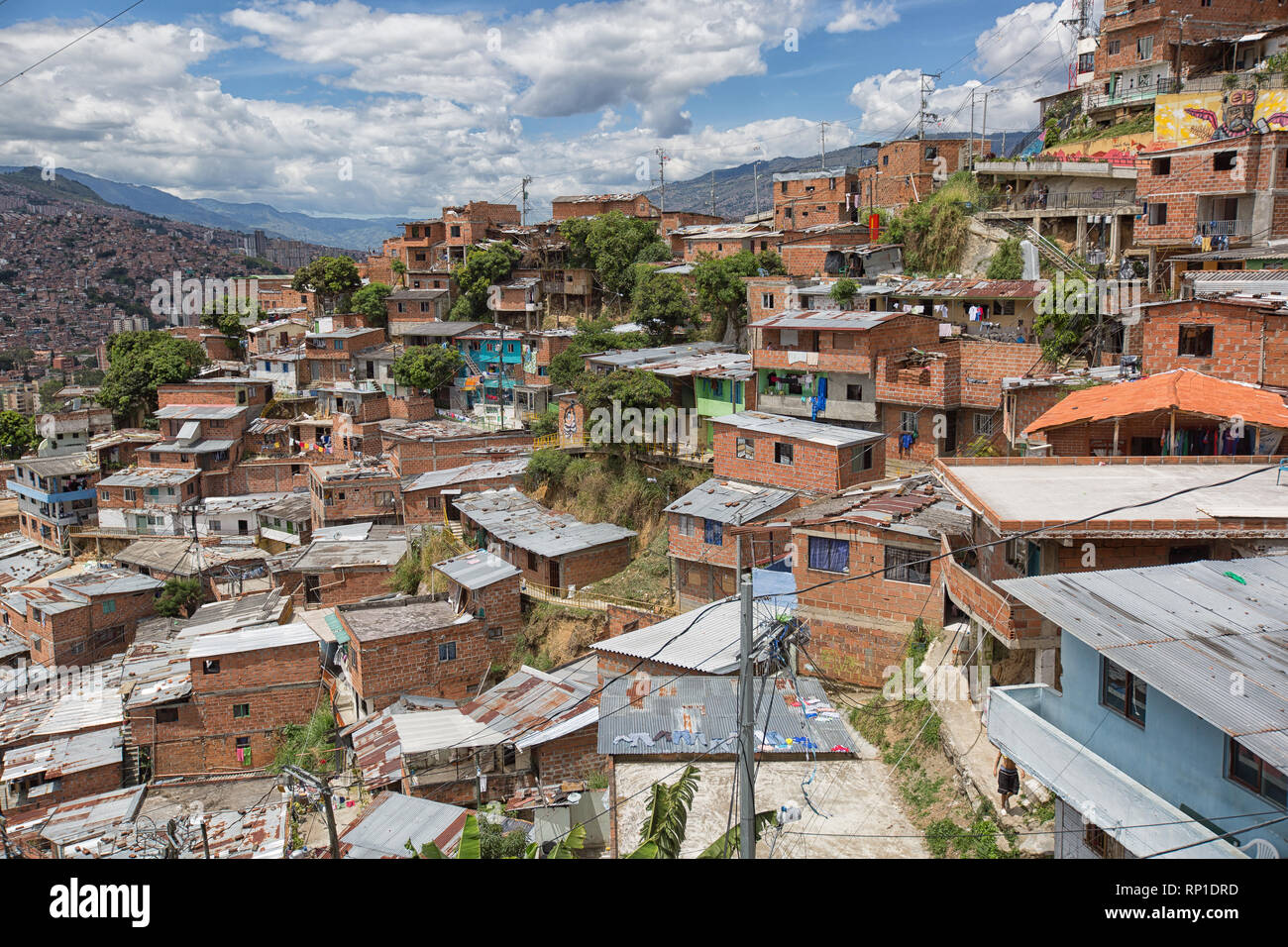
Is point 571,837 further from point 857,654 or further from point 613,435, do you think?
point 613,435

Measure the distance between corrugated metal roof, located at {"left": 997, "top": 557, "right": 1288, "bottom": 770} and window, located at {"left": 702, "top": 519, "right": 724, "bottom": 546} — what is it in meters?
11.1

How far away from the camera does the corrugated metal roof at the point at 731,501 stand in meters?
18.7

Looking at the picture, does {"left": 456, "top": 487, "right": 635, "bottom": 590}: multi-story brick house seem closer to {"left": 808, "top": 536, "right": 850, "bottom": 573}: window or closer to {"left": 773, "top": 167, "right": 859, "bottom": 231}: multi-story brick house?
{"left": 808, "top": 536, "right": 850, "bottom": 573}: window

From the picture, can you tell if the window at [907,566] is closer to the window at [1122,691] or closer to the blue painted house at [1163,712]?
the blue painted house at [1163,712]

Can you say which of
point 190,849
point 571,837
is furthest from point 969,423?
point 190,849

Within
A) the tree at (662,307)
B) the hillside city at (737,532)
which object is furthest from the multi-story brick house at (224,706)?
the tree at (662,307)

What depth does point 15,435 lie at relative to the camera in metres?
43.1

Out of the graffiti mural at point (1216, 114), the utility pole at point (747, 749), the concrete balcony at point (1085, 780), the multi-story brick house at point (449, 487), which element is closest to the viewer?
the utility pole at point (747, 749)

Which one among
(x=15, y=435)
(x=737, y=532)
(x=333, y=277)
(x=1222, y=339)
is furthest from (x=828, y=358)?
(x=15, y=435)

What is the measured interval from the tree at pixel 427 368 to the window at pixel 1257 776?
32443mm

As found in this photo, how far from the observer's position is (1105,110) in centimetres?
3086

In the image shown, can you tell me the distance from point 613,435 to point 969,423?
8.85 metres

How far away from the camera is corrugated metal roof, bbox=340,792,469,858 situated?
499 inches

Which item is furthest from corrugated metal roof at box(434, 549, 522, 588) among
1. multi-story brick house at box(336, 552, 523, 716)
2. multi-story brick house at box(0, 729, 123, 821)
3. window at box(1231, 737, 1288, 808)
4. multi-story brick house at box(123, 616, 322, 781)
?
window at box(1231, 737, 1288, 808)
